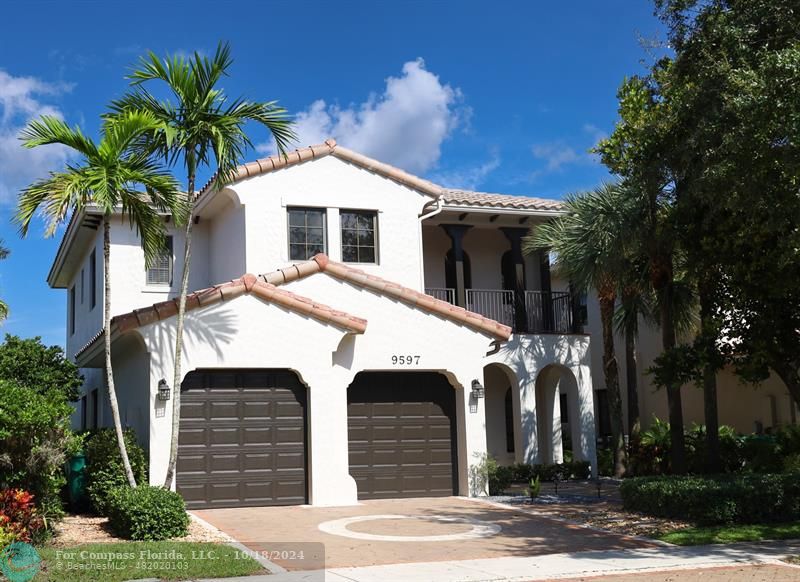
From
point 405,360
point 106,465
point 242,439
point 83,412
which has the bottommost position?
point 106,465

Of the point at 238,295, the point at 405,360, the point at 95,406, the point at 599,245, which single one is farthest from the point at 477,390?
the point at 95,406

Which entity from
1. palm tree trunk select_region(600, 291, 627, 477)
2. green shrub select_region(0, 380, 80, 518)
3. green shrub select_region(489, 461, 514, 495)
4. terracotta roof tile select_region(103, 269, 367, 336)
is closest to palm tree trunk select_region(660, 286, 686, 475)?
palm tree trunk select_region(600, 291, 627, 477)

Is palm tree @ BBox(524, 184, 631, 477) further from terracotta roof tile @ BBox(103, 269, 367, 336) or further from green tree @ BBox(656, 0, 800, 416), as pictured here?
terracotta roof tile @ BBox(103, 269, 367, 336)

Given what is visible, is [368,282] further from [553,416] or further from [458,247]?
[553,416]

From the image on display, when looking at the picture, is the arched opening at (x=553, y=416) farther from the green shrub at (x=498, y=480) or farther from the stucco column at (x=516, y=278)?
the green shrub at (x=498, y=480)

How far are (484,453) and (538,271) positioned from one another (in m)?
8.48

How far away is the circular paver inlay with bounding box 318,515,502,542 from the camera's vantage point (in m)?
13.2

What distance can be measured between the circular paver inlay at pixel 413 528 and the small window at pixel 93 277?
37.8 ft

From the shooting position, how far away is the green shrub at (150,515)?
12.8 meters

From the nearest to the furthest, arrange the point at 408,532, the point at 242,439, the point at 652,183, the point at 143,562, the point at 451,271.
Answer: the point at 143,562
the point at 408,532
the point at 652,183
the point at 242,439
the point at 451,271

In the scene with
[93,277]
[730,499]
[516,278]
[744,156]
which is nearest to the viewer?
[744,156]

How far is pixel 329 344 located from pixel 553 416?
9.25 m

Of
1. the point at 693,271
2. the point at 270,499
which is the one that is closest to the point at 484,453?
the point at 270,499

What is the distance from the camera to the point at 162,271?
2253cm
